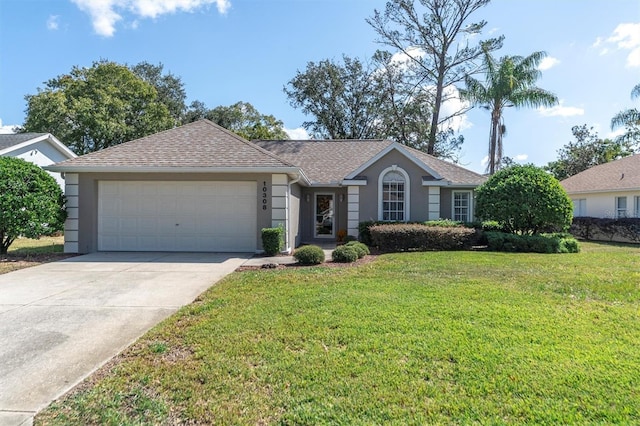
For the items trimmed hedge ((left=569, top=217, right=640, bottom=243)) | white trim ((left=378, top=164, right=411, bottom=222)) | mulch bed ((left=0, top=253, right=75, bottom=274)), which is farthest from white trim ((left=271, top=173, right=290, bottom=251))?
trimmed hedge ((left=569, top=217, right=640, bottom=243))

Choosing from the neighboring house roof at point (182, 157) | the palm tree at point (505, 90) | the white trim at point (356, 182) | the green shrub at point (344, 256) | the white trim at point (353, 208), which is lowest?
the green shrub at point (344, 256)

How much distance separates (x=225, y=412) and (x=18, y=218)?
1146 centimetres

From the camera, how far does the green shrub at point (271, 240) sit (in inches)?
448

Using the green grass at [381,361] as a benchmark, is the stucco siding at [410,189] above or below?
above

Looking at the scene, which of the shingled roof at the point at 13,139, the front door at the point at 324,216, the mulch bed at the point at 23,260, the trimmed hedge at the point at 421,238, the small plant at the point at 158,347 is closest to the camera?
the small plant at the point at 158,347

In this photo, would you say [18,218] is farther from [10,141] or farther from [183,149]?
[10,141]

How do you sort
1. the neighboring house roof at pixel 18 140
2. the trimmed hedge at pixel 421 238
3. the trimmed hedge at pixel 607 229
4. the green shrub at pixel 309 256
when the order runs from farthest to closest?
1. the neighboring house roof at pixel 18 140
2. the trimmed hedge at pixel 607 229
3. the trimmed hedge at pixel 421 238
4. the green shrub at pixel 309 256

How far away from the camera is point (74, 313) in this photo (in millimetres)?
5539

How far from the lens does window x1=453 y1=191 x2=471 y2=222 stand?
16141 mm

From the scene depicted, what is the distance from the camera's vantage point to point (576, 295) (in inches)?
257

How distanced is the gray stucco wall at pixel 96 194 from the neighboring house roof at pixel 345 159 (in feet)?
14.9

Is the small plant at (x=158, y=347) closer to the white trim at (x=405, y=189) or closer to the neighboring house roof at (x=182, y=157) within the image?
the neighboring house roof at (x=182, y=157)

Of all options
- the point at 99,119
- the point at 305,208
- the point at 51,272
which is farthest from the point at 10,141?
the point at 305,208

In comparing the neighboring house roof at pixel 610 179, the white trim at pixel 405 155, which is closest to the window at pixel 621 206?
the neighboring house roof at pixel 610 179
